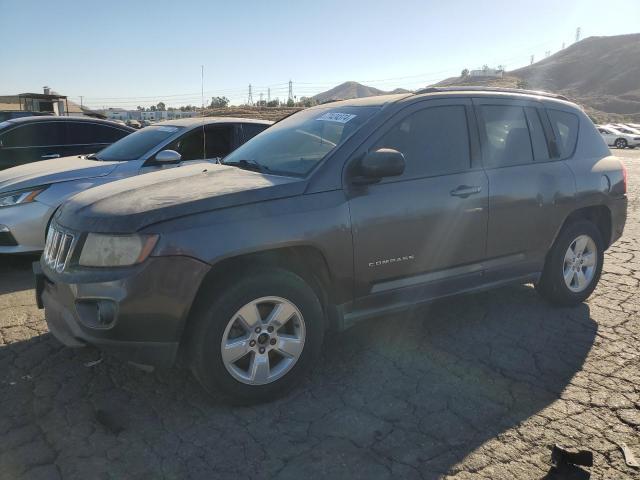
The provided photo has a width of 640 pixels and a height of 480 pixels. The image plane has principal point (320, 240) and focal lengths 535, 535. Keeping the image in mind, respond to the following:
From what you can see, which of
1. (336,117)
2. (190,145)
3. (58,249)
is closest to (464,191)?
(336,117)

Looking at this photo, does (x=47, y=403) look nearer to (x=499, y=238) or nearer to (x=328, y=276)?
(x=328, y=276)

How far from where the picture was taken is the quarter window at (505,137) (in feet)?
13.5

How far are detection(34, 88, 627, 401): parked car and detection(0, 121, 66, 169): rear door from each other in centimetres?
498

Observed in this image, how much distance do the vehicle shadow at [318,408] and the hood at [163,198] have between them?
1068 millimetres

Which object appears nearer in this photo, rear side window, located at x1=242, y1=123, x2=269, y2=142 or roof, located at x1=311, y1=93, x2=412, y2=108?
roof, located at x1=311, y1=93, x2=412, y2=108

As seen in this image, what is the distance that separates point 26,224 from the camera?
5.55m

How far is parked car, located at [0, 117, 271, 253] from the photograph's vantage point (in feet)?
18.3

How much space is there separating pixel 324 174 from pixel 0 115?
1797 cm

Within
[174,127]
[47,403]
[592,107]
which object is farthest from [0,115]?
[592,107]

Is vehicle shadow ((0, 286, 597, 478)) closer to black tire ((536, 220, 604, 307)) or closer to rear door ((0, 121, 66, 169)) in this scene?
black tire ((536, 220, 604, 307))

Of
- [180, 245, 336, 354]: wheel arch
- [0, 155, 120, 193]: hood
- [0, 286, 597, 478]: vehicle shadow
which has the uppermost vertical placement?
[0, 155, 120, 193]: hood

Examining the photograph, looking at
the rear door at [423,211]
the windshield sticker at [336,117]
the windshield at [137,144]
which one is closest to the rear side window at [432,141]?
the rear door at [423,211]

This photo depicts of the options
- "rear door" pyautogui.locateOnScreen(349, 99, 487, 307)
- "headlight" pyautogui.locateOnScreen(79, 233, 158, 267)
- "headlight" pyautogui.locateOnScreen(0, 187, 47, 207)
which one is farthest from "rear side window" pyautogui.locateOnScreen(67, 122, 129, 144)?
"rear door" pyautogui.locateOnScreen(349, 99, 487, 307)

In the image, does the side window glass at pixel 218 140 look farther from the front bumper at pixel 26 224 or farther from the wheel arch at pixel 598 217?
the wheel arch at pixel 598 217
